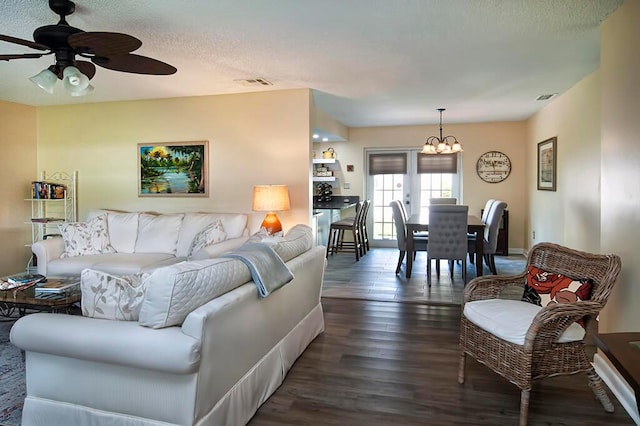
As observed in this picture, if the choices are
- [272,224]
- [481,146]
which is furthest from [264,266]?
[481,146]

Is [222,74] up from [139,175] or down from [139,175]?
up

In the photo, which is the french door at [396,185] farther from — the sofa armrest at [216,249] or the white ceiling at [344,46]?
the sofa armrest at [216,249]

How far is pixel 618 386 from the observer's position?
2477mm

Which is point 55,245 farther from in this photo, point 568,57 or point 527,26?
point 568,57

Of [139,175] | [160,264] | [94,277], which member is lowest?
[160,264]

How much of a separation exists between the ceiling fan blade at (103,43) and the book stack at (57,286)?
5.51ft

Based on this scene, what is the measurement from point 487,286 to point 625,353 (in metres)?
1.55

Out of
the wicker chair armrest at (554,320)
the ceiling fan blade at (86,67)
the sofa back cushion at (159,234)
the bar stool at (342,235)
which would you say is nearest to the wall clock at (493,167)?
the bar stool at (342,235)

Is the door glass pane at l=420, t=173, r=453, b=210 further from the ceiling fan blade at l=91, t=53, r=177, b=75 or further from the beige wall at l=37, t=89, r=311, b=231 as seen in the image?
the ceiling fan blade at l=91, t=53, r=177, b=75

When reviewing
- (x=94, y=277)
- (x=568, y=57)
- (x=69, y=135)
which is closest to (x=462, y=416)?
(x=94, y=277)

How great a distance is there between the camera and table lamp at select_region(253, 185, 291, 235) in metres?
4.63

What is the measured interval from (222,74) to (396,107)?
8.89 ft

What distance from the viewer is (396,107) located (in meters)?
6.02

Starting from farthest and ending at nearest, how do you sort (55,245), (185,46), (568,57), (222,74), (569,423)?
(55,245)
(222,74)
(568,57)
(185,46)
(569,423)
